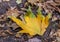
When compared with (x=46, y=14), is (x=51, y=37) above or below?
below

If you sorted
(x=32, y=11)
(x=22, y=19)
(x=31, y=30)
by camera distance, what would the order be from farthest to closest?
1. (x=32, y=11)
2. (x=22, y=19)
3. (x=31, y=30)

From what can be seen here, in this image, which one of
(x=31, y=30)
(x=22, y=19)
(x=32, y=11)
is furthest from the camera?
(x=32, y=11)

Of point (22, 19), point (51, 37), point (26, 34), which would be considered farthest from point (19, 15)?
point (51, 37)

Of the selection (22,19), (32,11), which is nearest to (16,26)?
(22,19)

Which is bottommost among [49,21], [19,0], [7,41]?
[7,41]

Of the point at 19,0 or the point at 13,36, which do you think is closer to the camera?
the point at 13,36

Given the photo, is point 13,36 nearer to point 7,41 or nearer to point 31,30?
point 7,41

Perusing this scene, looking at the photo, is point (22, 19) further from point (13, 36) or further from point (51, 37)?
point (51, 37)
